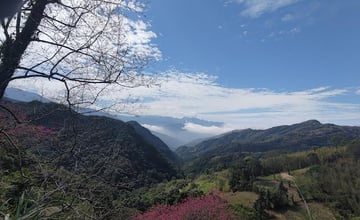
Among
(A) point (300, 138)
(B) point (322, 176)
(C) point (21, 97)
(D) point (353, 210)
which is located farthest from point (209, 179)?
(A) point (300, 138)

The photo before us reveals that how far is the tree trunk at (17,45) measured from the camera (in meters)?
4.06

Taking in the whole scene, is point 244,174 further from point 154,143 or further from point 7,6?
point 154,143

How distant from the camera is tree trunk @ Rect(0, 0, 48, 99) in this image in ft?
13.3

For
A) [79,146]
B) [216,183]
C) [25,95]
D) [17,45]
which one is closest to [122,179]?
[79,146]

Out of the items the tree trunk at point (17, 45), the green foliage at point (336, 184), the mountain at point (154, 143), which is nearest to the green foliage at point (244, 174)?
the green foliage at point (336, 184)

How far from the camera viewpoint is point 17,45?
424cm

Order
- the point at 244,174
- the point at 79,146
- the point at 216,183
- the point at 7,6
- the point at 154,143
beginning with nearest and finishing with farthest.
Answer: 1. the point at 7,6
2. the point at 79,146
3. the point at 244,174
4. the point at 216,183
5. the point at 154,143

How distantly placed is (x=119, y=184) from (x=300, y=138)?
623ft

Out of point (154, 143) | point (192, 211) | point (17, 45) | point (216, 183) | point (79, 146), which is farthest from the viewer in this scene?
point (154, 143)

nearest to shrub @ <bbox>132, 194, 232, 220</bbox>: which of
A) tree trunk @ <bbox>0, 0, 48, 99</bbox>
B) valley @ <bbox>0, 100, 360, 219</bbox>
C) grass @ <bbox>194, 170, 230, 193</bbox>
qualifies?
valley @ <bbox>0, 100, 360, 219</bbox>

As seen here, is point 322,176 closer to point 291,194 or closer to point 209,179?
point 291,194

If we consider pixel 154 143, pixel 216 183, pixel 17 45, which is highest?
pixel 17 45

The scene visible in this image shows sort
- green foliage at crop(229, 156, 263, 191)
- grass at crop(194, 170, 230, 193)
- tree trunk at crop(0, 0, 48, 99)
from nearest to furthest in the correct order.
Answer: tree trunk at crop(0, 0, 48, 99) → green foliage at crop(229, 156, 263, 191) → grass at crop(194, 170, 230, 193)

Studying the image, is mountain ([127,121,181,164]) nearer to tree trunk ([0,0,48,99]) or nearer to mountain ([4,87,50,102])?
mountain ([4,87,50,102])
